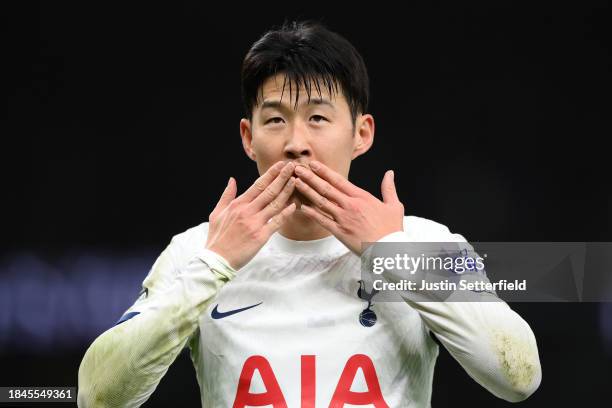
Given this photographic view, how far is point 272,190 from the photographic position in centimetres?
212

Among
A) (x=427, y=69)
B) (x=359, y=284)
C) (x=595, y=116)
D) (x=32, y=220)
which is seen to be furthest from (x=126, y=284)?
(x=595, y=116)

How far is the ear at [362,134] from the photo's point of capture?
2.39 meters

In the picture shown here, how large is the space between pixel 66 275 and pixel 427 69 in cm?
179

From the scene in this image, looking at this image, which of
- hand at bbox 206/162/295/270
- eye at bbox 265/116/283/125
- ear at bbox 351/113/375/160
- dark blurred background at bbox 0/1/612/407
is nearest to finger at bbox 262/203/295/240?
hand at bbox 206/162/295/270

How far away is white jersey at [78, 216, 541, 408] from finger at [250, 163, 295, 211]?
0.17 metres

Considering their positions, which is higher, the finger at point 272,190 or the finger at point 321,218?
the finger at point 272,190

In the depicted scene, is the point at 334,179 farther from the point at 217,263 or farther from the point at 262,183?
the point at 217,263

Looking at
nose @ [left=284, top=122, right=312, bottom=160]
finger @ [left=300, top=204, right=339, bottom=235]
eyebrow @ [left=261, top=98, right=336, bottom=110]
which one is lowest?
finger @ [left=300, top=204, right=339, bottom=235]

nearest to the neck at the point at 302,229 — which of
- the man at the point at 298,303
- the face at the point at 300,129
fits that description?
the man at the point at 298,303

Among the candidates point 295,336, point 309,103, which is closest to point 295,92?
point 309,103

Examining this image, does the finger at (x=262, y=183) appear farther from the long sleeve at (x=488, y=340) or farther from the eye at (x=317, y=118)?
the long sleeve at (x=488, y=340)

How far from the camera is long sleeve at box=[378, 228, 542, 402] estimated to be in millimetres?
1962

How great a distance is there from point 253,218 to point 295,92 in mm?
342

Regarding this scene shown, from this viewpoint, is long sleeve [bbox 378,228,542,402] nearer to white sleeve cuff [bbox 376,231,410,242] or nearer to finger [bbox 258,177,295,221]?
white sleeve cuff [bbox 376,231,410,242]
